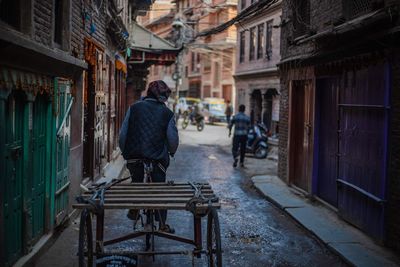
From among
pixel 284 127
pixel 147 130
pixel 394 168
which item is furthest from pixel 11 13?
pixel 284 127

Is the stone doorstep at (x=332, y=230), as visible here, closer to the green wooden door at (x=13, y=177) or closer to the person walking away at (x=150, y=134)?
the person walking away at (x=150, y=134)

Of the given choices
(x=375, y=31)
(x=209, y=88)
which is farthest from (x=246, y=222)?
(x=209, y=88)

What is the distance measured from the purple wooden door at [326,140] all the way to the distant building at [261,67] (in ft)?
42.0

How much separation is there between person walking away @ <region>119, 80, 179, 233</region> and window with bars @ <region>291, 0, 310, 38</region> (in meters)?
6.34

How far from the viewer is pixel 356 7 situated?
938 cm

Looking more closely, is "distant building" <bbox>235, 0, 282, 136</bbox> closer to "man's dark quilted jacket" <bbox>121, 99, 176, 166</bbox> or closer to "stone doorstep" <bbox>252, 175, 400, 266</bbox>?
"stone doorstep" <bbox>252, 175, 400, 266</bbox>

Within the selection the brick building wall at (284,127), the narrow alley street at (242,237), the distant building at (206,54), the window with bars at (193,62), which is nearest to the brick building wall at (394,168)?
the narrow alley street at (242,237)

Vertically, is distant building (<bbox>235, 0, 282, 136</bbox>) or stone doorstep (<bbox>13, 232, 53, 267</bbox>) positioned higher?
distant building (<bbox>235, 0, 282, 136</bbox>)

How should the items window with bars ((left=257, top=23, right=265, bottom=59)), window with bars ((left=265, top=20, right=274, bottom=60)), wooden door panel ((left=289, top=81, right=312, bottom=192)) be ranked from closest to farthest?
wooden door panel ((left=289, top=81, right=312, bottom=192)), window with bars ((left=265, top=20, right=274, bottom=60)), window with bars ((left=257, top=23, right=265, bottom=59))

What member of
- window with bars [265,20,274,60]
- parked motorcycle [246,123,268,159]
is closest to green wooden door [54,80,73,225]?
parked motorcycle [246,123,268,159]

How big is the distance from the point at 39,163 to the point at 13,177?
1224 mm

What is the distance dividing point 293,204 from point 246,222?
1691mm

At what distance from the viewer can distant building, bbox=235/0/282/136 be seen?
26.0 metres

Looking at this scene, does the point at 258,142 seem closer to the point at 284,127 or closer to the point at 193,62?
the point at 284,127
